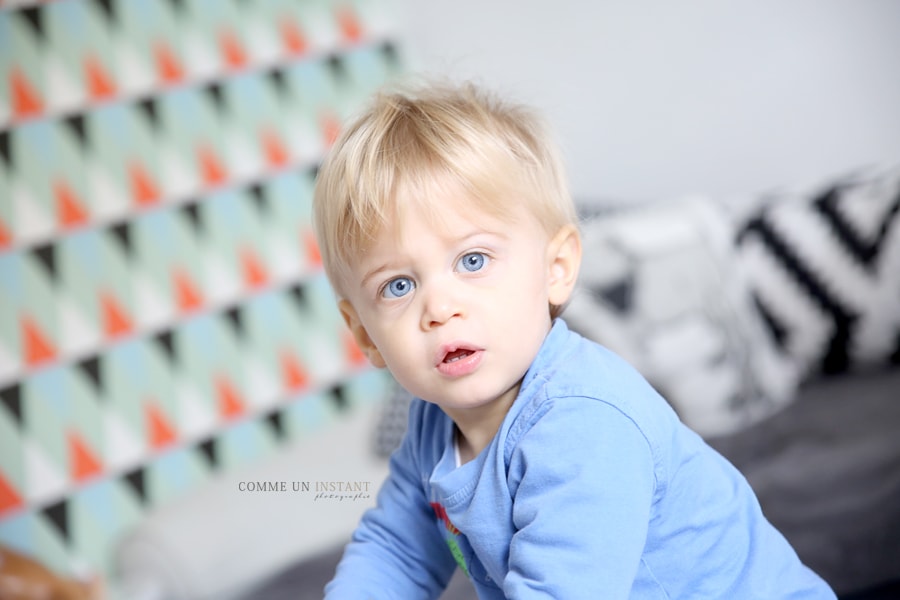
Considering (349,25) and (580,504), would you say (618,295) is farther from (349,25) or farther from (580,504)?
(349,25)

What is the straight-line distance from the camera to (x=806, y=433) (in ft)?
5.22

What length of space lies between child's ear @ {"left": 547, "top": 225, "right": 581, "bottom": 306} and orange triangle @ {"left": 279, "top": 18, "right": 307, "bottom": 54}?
1.91 m

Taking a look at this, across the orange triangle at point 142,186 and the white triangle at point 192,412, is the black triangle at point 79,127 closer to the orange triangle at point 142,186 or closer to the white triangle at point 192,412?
the orange triangle at point 142,186

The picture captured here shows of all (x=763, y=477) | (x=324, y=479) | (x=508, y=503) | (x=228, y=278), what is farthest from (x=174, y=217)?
(x=508, y=503)

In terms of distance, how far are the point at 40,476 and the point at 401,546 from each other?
5.31ft

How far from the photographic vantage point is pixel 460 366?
0.78 metres

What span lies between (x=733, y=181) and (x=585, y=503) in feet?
5.44

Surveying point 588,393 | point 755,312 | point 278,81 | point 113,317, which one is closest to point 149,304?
point 113,317

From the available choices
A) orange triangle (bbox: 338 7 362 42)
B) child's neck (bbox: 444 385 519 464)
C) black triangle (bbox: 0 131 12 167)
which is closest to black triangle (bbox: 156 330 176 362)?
black triangle (bbox: 0 131 12 167)

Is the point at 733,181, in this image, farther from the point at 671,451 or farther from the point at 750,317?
the point at 671,451

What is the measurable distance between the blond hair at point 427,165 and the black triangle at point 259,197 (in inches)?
67.7

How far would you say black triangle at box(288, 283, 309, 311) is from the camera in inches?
104

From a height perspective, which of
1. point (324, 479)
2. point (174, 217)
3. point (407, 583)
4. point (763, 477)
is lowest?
point (763, 477)

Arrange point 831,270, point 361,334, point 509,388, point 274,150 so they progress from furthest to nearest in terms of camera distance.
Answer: point 274,150, point 831,270, point 361,334, point 509,388
